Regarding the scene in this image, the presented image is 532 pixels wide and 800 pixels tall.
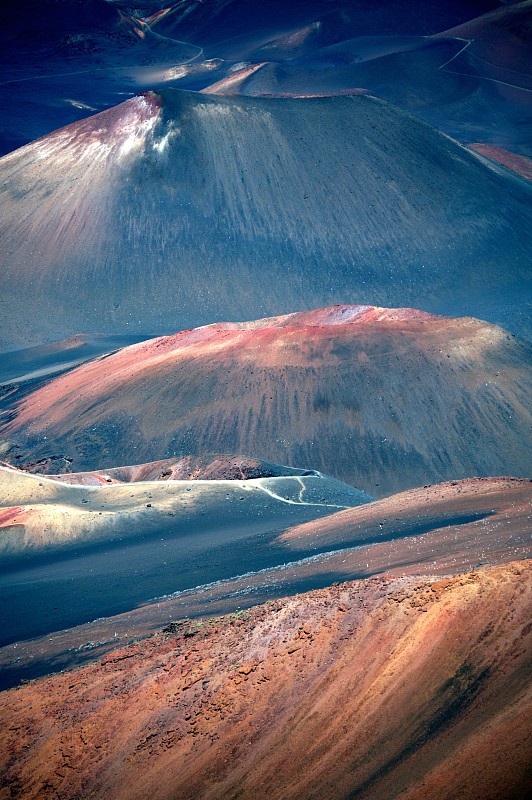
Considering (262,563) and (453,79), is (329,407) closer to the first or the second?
(262,563)

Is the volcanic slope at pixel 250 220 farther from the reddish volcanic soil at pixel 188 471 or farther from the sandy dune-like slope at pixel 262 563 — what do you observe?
the sandy dune-like slope at pixel 262 563

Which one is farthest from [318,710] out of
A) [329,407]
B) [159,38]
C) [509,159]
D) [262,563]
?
[159,38]

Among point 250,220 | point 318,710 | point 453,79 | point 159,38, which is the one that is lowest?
point 318,710

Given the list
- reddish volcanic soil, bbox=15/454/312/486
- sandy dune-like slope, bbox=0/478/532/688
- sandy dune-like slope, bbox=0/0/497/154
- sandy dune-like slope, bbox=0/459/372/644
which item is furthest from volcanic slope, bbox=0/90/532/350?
sandy dune-like slope, bbox=0/0/497/154

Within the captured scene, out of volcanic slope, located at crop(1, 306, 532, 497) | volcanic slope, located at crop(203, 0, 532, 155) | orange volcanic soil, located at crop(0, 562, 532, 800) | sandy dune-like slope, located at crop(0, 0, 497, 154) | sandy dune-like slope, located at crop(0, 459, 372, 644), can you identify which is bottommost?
volcanic slope, located at crop(1, 306, 532, 497)

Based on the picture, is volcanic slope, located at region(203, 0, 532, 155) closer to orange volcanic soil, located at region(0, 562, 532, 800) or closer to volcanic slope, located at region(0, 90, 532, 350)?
volcanic slope, located at region(0, 90, 532, 350)

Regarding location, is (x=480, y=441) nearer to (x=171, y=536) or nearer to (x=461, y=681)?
(x=171, y=536)

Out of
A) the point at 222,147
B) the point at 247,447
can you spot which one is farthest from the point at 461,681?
the point at 222,147
